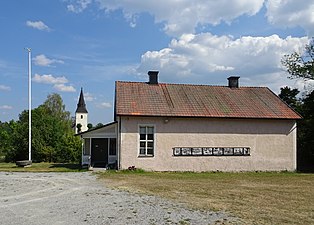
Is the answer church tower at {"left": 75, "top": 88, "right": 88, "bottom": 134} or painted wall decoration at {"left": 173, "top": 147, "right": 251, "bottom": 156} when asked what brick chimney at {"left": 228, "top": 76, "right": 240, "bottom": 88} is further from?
church tower at {"left": 75, "top": 88, "right": 88, "bottom": 134}

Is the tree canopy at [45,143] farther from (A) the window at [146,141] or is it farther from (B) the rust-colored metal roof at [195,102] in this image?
(A) the window at [146,141]

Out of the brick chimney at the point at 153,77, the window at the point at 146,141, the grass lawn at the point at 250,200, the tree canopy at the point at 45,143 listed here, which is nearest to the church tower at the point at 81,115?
the tree canopy at the point at 45,143

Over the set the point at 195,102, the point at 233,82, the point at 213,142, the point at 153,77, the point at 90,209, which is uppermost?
the point at 153,77

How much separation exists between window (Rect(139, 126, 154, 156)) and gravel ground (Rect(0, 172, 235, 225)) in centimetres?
938

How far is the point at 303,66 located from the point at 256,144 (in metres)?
11.4

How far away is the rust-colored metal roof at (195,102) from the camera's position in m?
24.4

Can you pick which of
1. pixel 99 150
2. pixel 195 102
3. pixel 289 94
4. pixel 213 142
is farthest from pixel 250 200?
pixel 289 94

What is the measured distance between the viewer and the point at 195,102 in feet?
85.4

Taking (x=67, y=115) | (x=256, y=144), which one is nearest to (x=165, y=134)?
(x=256, y=144)

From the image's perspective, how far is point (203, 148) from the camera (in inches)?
963

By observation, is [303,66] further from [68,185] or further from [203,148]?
[68,185]

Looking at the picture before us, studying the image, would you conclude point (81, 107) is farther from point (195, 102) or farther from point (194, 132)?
point (194, 132)

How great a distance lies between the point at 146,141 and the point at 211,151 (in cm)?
421

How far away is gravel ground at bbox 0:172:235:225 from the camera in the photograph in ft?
29.1
